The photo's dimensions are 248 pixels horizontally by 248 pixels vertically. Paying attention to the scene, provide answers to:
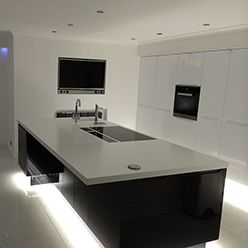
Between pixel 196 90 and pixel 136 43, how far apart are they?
1.88 m

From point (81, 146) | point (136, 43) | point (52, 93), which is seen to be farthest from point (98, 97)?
point (81, 146)

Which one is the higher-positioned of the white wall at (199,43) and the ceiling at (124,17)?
the ceiling at (124,17)

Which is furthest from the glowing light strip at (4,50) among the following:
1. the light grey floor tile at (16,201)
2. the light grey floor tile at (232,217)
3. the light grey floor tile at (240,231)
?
the light grey floor tile at (240,231)

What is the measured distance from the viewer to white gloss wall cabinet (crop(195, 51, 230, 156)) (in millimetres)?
4454

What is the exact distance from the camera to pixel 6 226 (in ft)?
9.96

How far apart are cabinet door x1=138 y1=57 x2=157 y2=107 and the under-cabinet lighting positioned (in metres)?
2.85

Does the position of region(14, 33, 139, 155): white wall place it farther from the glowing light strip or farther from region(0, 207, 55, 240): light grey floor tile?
region(0, 207, 55, 240): light grey floor tile

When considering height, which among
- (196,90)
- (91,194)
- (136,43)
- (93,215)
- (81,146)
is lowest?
(93,215)

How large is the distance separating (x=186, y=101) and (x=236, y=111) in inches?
40.3

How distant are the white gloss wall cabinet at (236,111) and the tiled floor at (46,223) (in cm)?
82

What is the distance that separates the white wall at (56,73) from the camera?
527 cm

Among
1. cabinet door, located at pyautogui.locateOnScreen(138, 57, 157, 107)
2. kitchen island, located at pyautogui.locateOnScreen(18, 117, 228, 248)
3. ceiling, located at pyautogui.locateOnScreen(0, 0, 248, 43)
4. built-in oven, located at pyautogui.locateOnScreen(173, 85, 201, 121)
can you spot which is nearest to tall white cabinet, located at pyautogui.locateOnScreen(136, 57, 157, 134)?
cabinet door, located at pyautogui.locateOnScreen(138, 57, 157, 107)

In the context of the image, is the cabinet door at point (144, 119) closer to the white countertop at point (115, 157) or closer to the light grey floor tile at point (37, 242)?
the white countertop at point (115, 157)

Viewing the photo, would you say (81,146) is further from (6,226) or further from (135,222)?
(6,226)
